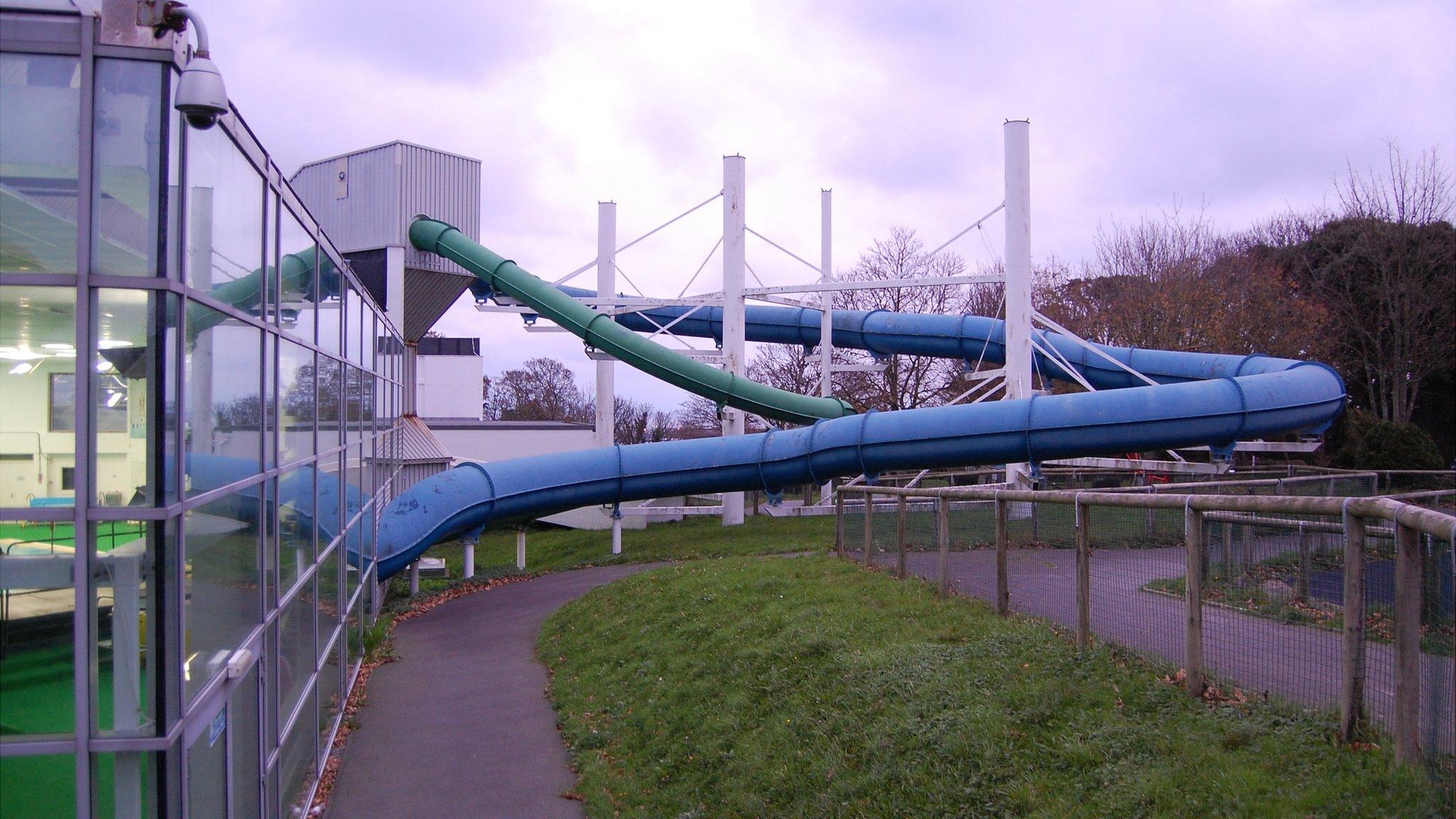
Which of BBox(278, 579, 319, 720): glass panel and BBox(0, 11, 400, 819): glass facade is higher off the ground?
BBox(0, 11, 400, 819): glass facade

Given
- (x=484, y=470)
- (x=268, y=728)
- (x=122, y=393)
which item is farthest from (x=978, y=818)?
(x=484, y=470)

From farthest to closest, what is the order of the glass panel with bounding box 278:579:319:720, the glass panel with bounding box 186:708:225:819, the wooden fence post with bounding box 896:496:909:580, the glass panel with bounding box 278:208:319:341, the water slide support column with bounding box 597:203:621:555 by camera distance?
the water slide support column with bounding box 597:203:621:555
the wooden fence post with bounding box 896:496:909:580
the glass panel with bounding box 278:579:319:720
the glass panel with bounding box 278:208:319:341
the glass panel with bounding box 186:708:225:819

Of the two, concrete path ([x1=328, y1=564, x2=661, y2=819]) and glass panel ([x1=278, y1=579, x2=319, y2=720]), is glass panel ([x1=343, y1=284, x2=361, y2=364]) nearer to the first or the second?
glass panel ([x1=278, y1=579, x2=319, y2=720])

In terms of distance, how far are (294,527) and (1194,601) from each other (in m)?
5.12

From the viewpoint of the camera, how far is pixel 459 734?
9.44 m

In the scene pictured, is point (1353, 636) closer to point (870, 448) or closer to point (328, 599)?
point (328, 599)

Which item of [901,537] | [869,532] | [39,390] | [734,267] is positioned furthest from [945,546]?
[734,267]

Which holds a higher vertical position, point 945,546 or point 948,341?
point 948,341

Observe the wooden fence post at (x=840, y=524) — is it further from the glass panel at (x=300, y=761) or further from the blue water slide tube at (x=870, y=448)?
the glass panel at (x=300, y=761)

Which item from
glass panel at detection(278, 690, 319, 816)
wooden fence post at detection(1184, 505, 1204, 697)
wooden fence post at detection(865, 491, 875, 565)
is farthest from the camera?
wooden fence post at detection(865, 491, 875, 565)

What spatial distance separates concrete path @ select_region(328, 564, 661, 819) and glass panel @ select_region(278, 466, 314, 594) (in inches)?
77.0

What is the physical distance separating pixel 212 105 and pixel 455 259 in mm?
18749

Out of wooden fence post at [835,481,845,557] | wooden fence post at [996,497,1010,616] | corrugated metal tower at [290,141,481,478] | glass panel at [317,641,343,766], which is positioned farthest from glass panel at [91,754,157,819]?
corrugated metal tower at [290,141,481,478]

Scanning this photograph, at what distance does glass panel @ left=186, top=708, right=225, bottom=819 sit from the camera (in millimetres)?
4062
